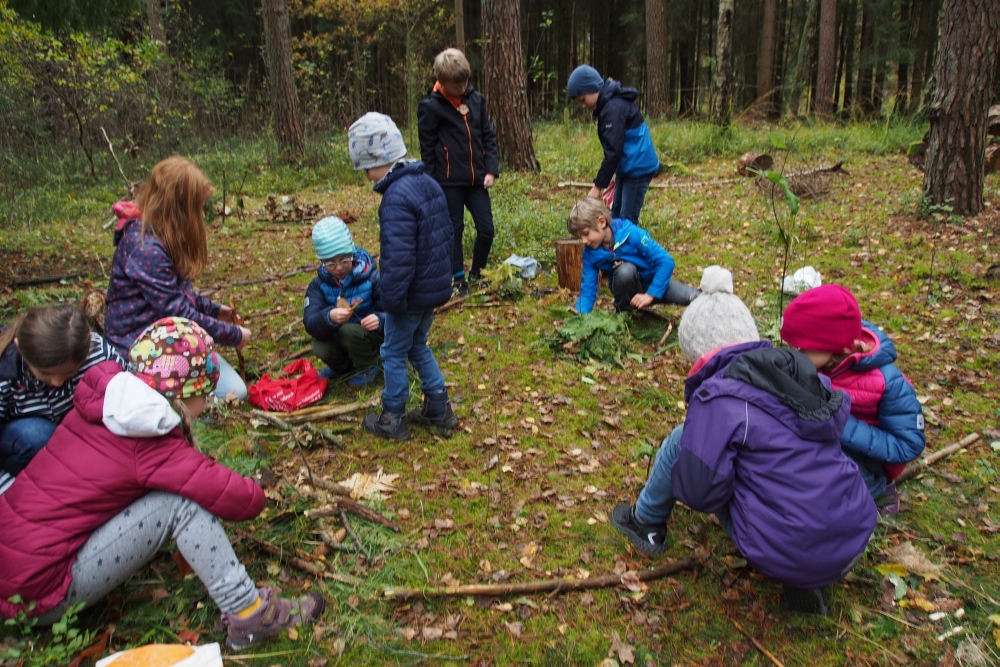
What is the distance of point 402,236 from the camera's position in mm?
3367

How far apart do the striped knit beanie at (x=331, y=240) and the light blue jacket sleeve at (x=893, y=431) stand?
9.85 ft

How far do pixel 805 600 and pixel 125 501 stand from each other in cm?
261

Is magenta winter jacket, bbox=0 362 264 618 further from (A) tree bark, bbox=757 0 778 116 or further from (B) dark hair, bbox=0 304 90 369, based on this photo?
(A) tree bark, bbox=757 0 778 116

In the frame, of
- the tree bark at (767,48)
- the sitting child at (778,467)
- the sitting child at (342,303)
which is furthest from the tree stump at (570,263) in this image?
the tree bark at (767,48)

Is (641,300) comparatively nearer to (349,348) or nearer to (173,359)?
(349,348)

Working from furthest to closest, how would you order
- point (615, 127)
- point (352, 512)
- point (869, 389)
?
point (615, 127), point (352, 512), point (869, 389)

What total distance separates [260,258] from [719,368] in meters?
6.58

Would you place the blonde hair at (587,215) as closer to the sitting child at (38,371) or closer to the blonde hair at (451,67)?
the blonde hair at (451,67)

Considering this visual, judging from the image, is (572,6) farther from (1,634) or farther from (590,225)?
(1,634)

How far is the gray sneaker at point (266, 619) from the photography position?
A: 93.4 inches

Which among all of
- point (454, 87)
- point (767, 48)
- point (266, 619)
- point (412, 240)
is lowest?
point (266, 619)

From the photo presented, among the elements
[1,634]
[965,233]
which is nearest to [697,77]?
[965,233]

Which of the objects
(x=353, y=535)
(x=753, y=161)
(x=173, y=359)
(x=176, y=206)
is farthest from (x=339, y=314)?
(x=753, y=161)

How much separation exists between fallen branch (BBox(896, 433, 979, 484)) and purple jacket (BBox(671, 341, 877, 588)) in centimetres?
119
